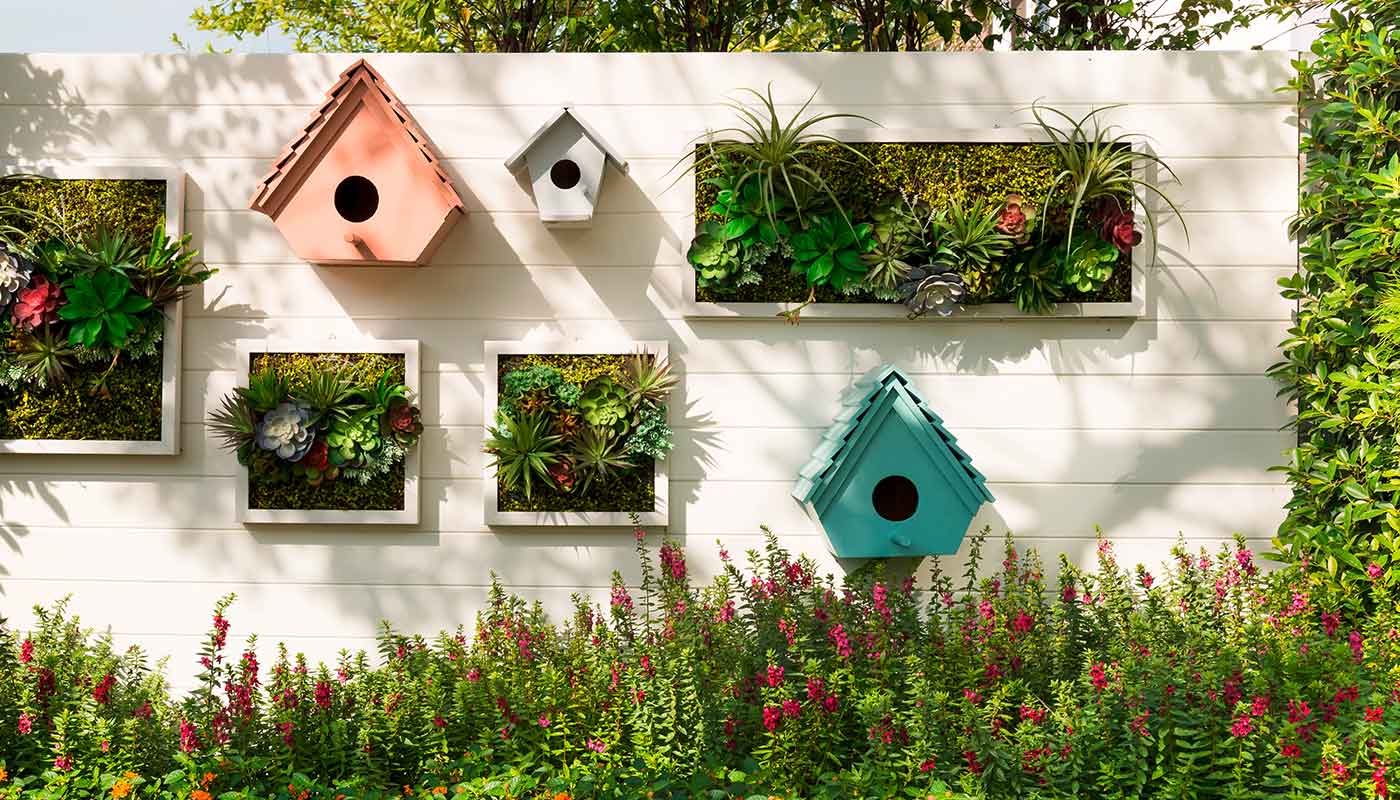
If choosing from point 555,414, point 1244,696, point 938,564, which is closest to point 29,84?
point 555,414

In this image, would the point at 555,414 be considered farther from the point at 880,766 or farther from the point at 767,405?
the point at 880,766

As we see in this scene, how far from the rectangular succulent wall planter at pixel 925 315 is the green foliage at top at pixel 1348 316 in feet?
1.57

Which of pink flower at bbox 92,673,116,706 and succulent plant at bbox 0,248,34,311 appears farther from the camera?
succulent plant at bbox 0,248,34,311

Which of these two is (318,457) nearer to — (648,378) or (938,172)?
(648,378)

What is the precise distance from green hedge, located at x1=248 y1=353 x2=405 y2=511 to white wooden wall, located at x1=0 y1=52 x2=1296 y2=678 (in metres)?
0.10

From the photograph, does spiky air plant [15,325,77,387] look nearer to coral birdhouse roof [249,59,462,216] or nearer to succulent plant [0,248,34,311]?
succulent plant [0,248,34,311]

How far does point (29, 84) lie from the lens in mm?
3678

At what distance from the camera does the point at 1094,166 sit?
3525 millimetres

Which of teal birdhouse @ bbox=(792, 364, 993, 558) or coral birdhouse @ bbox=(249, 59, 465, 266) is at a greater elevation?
coral birdhouse @ bbox=(249, 59, 465, 266)

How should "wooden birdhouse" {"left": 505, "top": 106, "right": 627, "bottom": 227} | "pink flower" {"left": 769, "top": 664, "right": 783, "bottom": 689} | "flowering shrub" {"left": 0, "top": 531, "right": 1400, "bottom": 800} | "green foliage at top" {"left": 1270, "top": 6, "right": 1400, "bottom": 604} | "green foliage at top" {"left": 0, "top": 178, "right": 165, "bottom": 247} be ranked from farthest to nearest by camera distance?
Result: "green foliage at top" {"left": 0, "top": 178, "right": 165, "bottom": 247} < "wooden birdhouse" {"left": 505, "top": 106, "right": 627, "bottom": 227} < "green foliage at top" {"left": 1270, "top": 6, "right": 1400, "bottom": 604} < "pink flower" {"left": 769, "top": 664, "right": 783, "bottom": 689} < "flowering shrub" {"left": 0, "top": 531, "right": 1400, "bottom": 800}

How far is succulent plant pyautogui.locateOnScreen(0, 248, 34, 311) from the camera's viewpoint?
11.4 feet

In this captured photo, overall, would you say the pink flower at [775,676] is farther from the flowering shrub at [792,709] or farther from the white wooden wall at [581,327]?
the white wooden wall at [581,327]

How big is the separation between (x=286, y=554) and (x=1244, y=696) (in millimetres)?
2943

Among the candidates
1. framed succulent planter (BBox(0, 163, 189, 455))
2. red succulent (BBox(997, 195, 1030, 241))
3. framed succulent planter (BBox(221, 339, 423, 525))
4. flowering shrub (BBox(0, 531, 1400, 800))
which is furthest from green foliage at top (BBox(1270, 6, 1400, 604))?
framed succulent planter (BBox(0, 163, 189, 455))
